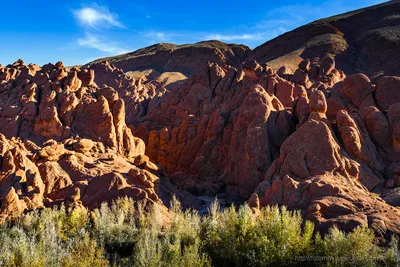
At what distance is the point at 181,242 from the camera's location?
66.8 ft

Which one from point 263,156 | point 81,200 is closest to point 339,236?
point 263,156

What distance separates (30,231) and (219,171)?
81.2ft

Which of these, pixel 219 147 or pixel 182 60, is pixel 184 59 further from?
pixel 219 147

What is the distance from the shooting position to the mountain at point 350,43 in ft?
326

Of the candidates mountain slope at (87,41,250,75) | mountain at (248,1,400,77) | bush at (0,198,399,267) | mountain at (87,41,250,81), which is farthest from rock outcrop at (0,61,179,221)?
mountain slope at (87,41,250,75)

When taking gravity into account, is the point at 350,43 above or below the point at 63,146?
above

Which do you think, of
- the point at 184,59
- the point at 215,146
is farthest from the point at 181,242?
the point at 184,59

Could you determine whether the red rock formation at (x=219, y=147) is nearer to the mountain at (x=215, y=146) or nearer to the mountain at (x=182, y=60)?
the mountain at (x=215, y=146)

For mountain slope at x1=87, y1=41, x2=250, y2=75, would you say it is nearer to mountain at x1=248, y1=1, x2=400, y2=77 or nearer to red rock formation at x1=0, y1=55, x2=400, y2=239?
mountain at x1=248, y1=1, x2=400, y2=77

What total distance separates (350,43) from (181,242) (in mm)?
122096

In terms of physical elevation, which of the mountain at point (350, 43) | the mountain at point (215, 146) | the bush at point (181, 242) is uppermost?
the mountain at point (350, 43)

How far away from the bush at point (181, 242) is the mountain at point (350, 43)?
238 ft

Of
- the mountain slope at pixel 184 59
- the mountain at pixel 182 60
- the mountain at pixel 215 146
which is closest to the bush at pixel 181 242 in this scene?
the mountain at pixel 215 146

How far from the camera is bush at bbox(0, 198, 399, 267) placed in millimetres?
15305
